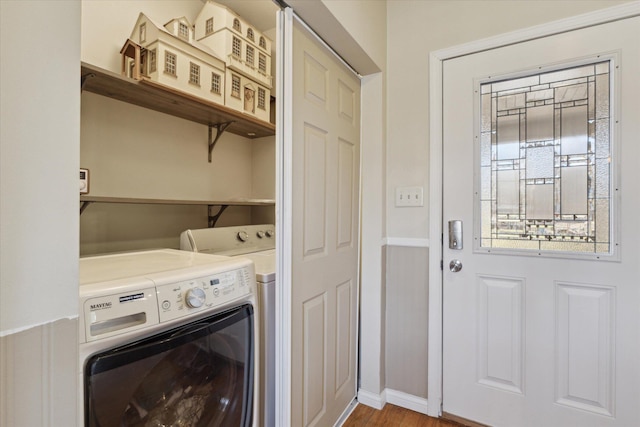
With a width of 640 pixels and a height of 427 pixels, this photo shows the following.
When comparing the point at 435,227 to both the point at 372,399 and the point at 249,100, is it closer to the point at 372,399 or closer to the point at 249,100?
the point at 372,399

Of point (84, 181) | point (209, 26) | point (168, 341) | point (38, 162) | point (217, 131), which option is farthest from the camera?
point (217, 131)

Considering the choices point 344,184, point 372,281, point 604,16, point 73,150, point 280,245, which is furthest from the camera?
point 372,281

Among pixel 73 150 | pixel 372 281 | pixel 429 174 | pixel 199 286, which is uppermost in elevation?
pixel 429 174

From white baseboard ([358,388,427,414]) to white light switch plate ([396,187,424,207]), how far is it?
1.11 m

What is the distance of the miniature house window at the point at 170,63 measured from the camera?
147 centimetres

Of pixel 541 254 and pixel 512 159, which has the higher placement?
pixel 512 159

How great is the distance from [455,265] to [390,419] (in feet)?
3.04

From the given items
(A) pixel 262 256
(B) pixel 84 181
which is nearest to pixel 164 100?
(B) pixel 84 181

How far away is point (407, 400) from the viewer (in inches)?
71.9

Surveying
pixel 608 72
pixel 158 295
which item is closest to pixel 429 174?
pixel 608 72

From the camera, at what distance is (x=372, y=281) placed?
1.85 meters

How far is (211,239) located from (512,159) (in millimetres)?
1662

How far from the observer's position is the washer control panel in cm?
86

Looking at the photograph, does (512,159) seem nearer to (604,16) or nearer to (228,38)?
(604,16)
